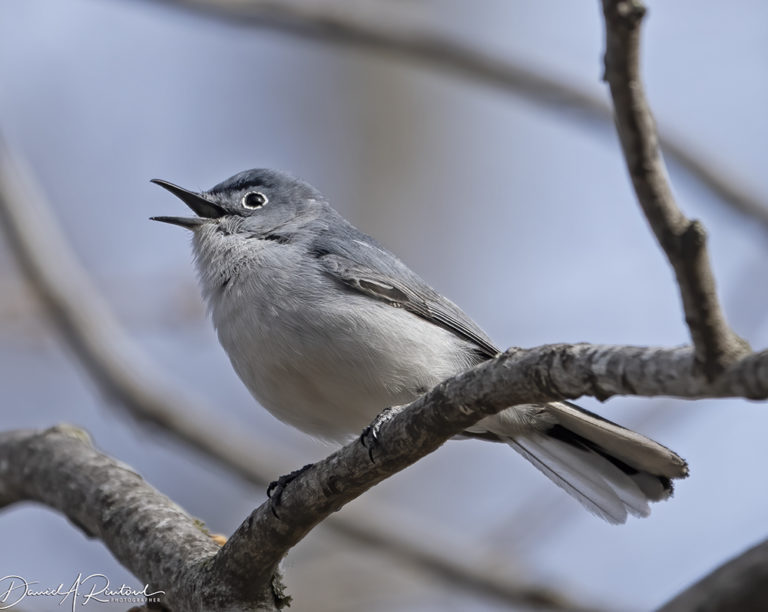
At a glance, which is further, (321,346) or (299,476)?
(321,346)

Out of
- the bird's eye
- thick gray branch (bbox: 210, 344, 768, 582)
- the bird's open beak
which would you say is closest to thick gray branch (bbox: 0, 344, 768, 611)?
thick gray branch (bbox: 210, 344, 768, 582)

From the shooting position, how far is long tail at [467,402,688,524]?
3.11 meters

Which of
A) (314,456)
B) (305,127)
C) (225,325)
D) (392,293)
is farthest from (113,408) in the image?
(305,127)

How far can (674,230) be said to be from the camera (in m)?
1.73

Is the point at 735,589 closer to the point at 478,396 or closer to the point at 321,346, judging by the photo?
the point at 478,396

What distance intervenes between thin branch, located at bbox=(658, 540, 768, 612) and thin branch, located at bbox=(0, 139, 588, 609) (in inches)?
122

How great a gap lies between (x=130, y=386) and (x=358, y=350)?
1800mm

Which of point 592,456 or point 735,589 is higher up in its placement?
point 592,456

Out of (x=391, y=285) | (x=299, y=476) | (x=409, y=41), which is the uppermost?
(x=409, y=41)

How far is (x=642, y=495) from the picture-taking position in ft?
10.8

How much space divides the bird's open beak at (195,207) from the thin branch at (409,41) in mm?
1341

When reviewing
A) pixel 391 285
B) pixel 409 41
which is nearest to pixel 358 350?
pixel 391 285

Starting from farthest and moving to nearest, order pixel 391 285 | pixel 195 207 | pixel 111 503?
pixel 195 207
pixel 391 285
pixel 111 503

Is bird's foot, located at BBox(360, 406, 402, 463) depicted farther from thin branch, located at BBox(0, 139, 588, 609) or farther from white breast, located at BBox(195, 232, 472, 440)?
thin branch, located at BBox(0, 139, 588, 609)
